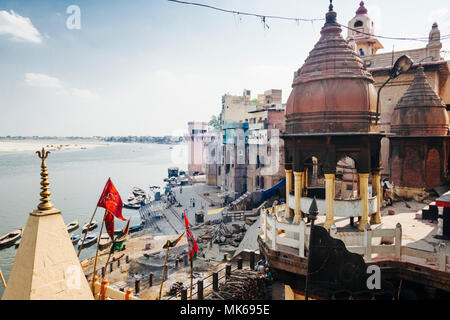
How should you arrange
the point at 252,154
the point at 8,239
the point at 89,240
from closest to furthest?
the point at 8,239 < the point at 89,240 < the point at 252,154

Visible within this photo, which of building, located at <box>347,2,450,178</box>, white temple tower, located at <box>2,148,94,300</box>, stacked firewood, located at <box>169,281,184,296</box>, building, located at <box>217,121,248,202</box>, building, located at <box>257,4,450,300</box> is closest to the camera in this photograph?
white temple tower, located at <box>2,148,94,300</box>

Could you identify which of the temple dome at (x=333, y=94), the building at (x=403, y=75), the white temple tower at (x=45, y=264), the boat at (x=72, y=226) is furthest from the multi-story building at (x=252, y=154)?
the white temple tower at (x=45, y=264)

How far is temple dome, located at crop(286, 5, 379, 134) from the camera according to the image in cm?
862

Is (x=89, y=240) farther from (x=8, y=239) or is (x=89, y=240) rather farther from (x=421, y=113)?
(x=421, y=113)

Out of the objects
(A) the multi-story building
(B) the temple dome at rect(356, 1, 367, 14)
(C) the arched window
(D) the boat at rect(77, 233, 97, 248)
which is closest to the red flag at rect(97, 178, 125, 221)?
(D) the boat at rect(77, 233, 97, 248)

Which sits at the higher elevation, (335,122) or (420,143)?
(335,122)

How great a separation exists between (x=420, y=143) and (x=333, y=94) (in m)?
10.4

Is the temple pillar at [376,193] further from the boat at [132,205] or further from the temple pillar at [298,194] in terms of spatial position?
the boat at [132,205]

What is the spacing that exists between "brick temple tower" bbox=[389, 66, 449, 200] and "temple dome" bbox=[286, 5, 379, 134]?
8721 millimetres

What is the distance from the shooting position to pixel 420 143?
15664mm

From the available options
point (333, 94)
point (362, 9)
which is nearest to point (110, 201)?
point (333, 94)

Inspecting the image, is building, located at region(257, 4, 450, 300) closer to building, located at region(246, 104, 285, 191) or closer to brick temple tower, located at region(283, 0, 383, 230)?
brick temple tower, located at region(283, 0, 383, 230)

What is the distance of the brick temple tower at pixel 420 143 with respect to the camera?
15.6m

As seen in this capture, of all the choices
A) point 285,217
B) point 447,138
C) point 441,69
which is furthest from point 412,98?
point 285,217
